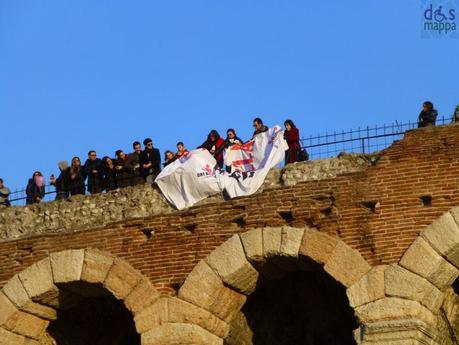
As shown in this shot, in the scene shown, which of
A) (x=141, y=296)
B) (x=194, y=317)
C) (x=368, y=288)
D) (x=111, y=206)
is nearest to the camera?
(x=368, y=288)

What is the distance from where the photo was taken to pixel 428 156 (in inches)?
934

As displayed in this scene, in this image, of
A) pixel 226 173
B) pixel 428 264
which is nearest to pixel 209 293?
pixel 226 173

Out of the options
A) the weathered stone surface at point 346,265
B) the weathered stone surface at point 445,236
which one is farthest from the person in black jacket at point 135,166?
the weathered stone surface at point 445,236

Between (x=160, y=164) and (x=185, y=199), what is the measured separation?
4.73 ft

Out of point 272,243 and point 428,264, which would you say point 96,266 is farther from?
point 428,264

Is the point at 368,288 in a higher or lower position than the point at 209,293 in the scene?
lower

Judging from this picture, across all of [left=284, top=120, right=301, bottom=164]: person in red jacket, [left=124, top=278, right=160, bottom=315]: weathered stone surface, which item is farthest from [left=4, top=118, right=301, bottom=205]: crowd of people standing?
[left=124, top=278, right=160, bottom=315]: weathered stone surface

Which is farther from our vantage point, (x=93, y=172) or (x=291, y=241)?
(x=93, y=172)

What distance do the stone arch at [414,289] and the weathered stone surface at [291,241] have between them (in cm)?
129

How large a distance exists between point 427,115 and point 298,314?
4.20m

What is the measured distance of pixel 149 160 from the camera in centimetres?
2716

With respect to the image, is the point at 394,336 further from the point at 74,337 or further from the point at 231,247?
the point at 74,337

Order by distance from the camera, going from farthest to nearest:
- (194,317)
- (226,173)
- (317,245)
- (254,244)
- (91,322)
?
(91,322), (226,173), (194,317), (254,244), (317,245)

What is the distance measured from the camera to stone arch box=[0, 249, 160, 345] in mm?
25703
